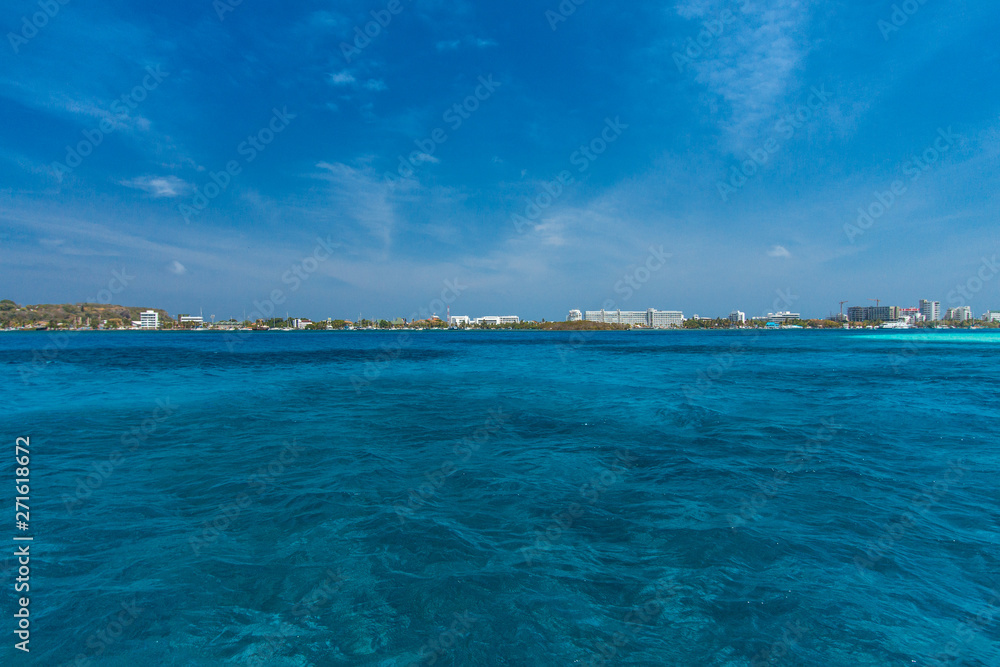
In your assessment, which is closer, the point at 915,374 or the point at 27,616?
the point at 27,616

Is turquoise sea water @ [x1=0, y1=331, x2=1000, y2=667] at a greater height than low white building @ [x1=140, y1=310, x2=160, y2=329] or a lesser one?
lesser

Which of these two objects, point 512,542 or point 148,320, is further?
point 148,320

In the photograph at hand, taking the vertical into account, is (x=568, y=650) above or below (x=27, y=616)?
below

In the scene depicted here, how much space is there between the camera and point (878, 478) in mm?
8273

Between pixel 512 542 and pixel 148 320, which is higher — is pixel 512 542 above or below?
below

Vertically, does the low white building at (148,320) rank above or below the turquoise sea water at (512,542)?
above

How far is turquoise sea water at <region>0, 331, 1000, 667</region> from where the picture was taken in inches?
159

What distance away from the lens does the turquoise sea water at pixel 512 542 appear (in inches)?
159

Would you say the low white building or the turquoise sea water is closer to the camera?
the turquoise sea water

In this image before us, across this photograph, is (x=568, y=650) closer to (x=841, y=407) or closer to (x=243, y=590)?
(x=243, y=590)

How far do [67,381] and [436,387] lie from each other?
69.3ft

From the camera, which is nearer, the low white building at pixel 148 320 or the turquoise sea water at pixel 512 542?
the turquoise sea water at pixel 512 542

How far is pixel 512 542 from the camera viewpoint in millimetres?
5867

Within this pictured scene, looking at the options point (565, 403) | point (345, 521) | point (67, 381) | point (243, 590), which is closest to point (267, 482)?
point (345, 521)
